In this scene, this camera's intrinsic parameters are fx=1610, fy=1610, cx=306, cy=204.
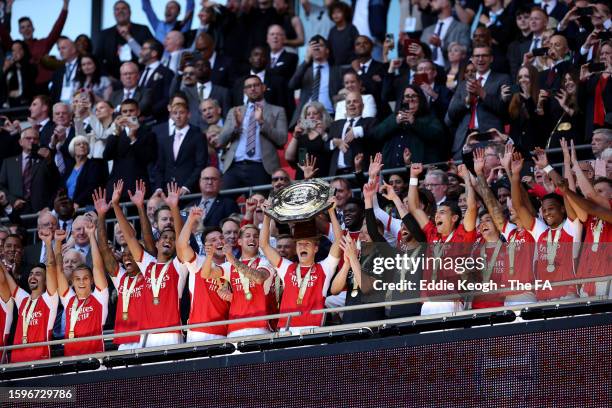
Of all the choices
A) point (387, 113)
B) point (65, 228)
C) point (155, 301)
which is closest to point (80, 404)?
point (155, 301)

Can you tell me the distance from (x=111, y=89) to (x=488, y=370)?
8.39 m

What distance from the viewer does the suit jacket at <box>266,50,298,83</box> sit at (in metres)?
18.5

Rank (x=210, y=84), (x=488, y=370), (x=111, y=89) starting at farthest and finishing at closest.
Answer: (x=111, y=89), (x=210, y=84), (x=488, y=370)

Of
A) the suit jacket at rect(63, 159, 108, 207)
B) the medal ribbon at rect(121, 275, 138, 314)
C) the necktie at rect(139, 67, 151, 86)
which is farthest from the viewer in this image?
the necktie at rect(139, 67, 151, 86)

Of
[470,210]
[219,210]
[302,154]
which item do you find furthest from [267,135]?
[470,210]

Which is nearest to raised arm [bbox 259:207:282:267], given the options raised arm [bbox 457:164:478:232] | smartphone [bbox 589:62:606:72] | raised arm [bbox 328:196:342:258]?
raised arm [bbox 328:196:342:258]

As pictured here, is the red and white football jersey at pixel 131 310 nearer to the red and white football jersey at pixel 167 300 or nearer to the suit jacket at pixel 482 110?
the red and white football jersey at pixel 167 300

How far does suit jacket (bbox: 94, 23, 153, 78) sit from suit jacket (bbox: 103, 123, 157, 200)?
3007 mm

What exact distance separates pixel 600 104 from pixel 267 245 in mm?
3658

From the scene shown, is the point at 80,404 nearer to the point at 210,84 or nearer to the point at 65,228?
the point at 65,228

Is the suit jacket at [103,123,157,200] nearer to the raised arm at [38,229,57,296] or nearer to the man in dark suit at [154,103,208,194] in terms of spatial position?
Answer: the man in dark suit at [154,103,208,194]

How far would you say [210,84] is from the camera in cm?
1872

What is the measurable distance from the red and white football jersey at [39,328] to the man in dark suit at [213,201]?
1917mm

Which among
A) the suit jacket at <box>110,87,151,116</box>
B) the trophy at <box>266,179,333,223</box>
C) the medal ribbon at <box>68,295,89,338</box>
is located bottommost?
the medal ribbon at <box>68,295,89,338</box>
